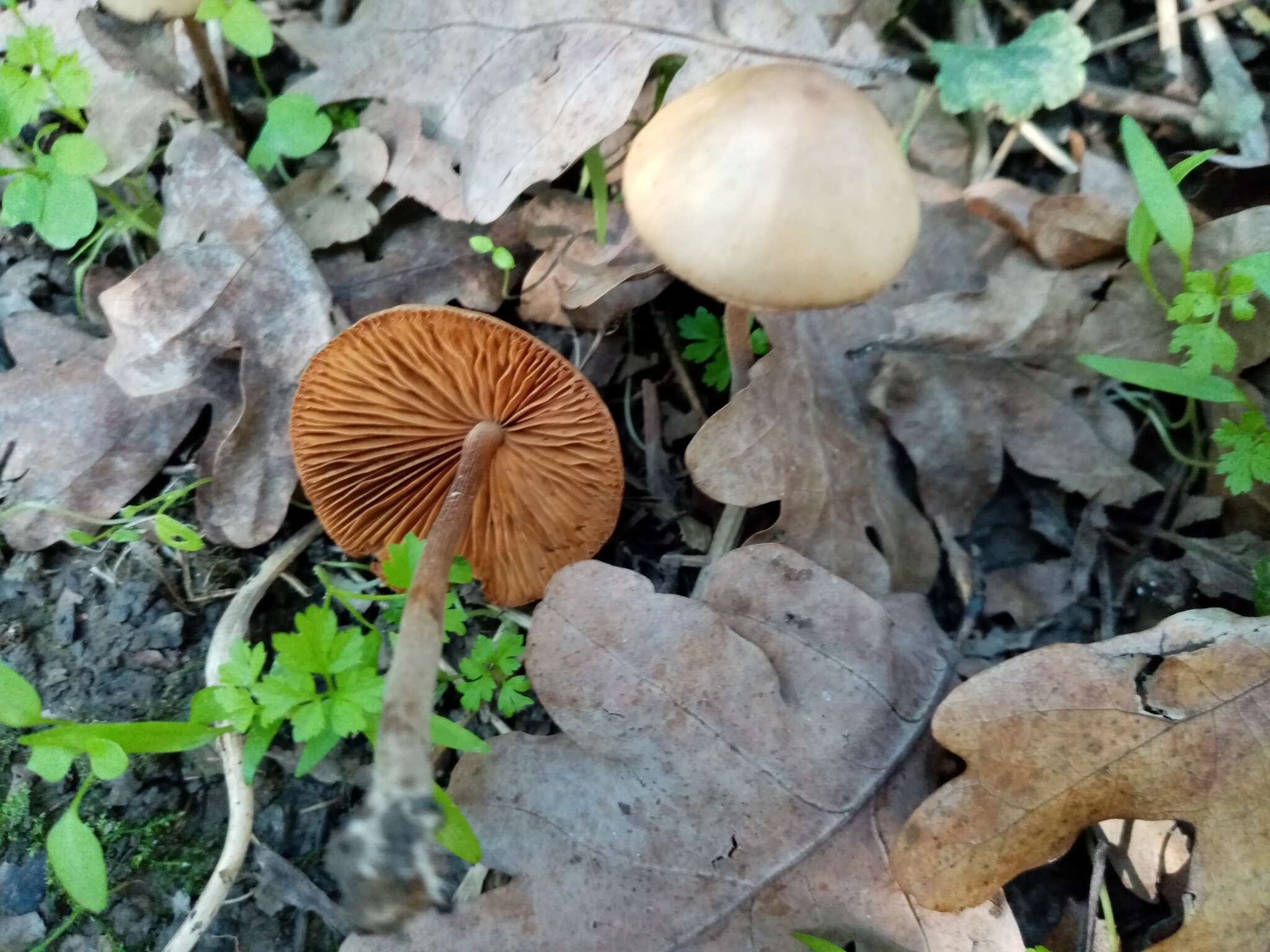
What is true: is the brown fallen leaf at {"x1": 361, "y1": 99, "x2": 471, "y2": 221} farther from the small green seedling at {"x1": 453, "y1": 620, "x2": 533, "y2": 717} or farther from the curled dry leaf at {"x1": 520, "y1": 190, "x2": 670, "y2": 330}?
the small green seedling at {"x1": 453, "y1": 620, "x2": 533, "y2": 717}

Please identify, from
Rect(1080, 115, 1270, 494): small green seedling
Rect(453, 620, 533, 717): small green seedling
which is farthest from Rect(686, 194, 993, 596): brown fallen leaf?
Rect(453, 620, 533, 717): small green seedling

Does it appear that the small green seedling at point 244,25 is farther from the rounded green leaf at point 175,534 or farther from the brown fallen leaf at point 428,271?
the rounded green leaf at point 175,534

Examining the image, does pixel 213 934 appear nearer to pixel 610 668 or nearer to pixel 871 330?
pixel 610 668

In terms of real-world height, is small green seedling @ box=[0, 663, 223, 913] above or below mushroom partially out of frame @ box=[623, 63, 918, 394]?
below

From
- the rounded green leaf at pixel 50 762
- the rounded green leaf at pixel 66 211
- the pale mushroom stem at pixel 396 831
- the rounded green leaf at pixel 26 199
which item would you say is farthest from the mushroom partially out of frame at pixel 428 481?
the rounded green leaf at pixel 26 199

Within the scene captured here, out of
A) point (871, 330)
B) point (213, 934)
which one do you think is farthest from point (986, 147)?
point (213, 934)
